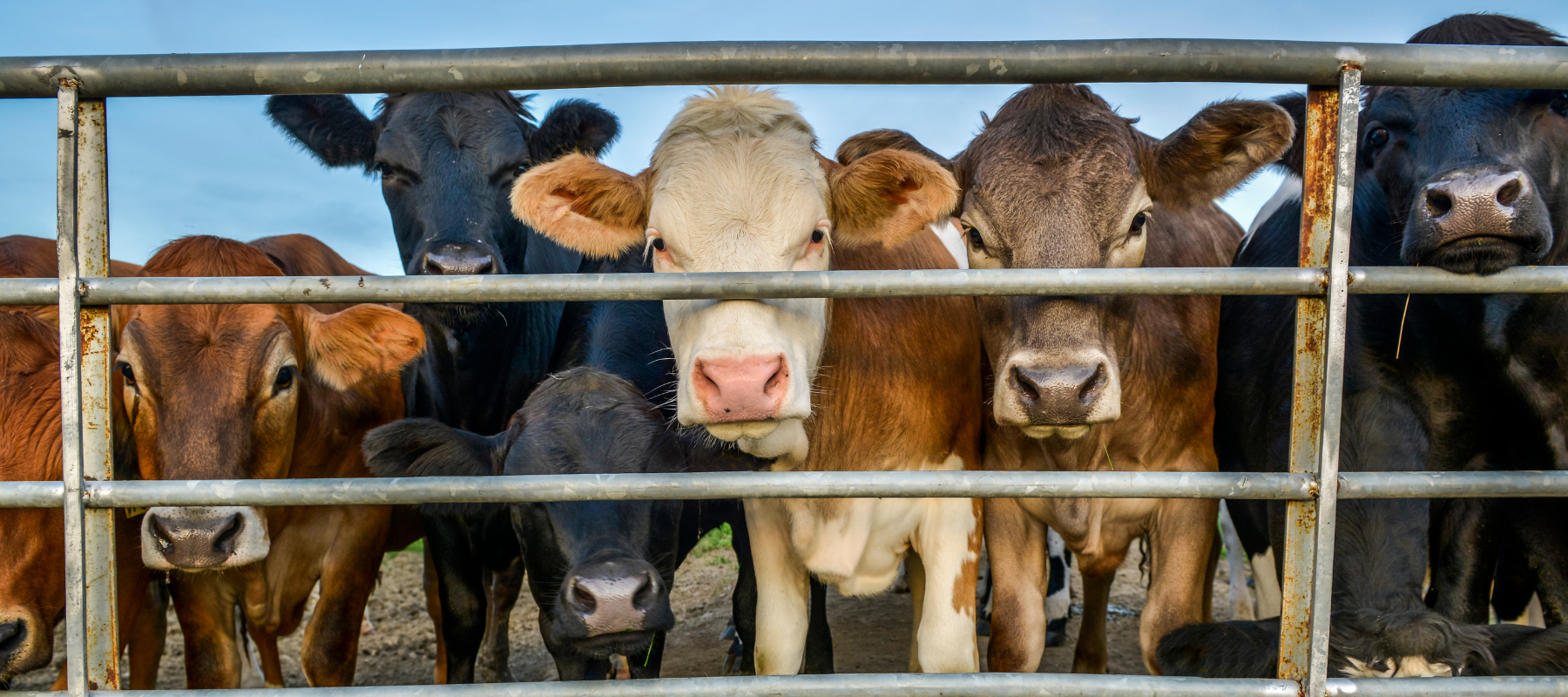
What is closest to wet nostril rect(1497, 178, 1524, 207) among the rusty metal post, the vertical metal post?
the rusty metal post

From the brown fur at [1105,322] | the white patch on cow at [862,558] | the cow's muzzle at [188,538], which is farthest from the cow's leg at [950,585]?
the cow's muzzle at [188,538]

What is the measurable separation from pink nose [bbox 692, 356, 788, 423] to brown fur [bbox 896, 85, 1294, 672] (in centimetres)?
69

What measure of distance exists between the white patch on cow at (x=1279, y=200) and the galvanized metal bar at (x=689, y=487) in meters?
2.30

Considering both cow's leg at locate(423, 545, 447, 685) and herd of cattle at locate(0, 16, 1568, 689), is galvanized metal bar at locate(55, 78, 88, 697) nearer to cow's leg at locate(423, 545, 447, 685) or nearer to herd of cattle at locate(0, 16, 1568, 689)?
herd of cattle at locate(0, 16, 1568, 689)

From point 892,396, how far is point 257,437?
2.08m

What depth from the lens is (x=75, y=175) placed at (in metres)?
1.74

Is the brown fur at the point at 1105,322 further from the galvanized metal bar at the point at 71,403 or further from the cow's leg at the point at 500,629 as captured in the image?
the cow's leg at the point at 500,629

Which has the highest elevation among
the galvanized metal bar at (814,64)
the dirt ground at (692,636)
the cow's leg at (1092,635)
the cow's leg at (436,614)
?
the galvanized metal bar at (814,64)

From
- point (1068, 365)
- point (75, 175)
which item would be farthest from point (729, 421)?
point (75, 175)

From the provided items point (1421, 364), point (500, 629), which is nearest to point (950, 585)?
point (1421, 364)

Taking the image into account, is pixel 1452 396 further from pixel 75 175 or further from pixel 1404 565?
pixel 75 175

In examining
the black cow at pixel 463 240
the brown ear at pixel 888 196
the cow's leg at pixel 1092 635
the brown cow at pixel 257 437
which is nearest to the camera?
the brown ear at pixel 888 196

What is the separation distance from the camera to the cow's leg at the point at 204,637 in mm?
3492

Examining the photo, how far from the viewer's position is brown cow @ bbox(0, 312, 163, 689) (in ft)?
8.60
